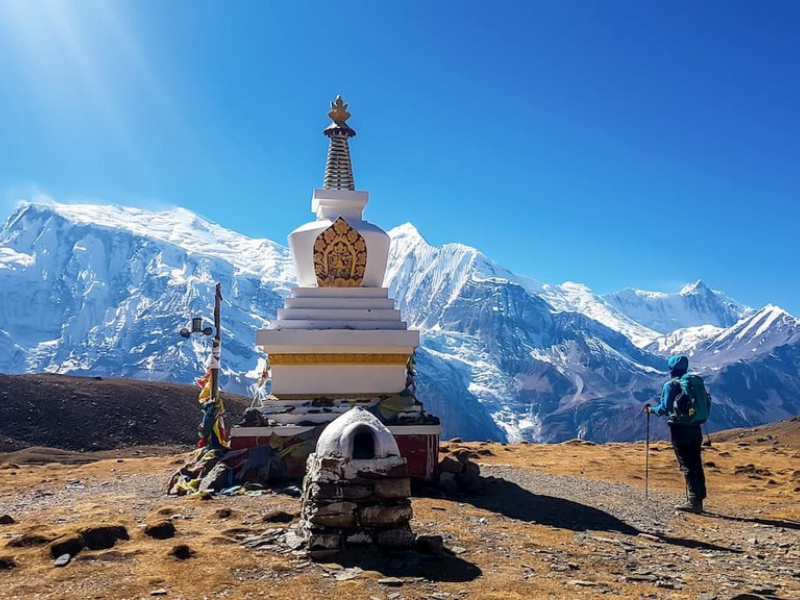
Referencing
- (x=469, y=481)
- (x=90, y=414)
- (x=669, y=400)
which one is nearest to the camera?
(x=669, y=400)

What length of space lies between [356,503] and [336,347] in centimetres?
830

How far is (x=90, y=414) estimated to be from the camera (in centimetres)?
3475

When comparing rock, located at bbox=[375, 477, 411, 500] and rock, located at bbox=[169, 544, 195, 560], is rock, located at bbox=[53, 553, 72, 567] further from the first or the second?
rock, located at bbox=[375, 477, 411, 500]

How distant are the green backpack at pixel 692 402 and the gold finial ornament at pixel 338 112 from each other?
39.7ft

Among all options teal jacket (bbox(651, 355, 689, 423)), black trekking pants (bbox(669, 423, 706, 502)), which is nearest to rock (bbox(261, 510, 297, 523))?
teal jacket (bbox(651, 355, 689, 423))

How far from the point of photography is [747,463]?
2239cm

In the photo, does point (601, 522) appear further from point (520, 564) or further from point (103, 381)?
Result: point (103, 381)

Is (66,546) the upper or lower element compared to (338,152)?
lower

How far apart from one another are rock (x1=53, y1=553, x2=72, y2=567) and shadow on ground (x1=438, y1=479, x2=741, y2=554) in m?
6.54

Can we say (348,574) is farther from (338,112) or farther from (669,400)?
(338,112)

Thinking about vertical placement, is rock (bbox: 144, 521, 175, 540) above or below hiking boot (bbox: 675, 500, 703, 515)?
below

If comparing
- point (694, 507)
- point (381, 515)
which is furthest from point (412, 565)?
point (694, 507)

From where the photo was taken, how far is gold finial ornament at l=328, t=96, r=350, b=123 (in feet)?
69.4

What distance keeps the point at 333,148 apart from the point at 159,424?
20.5m
